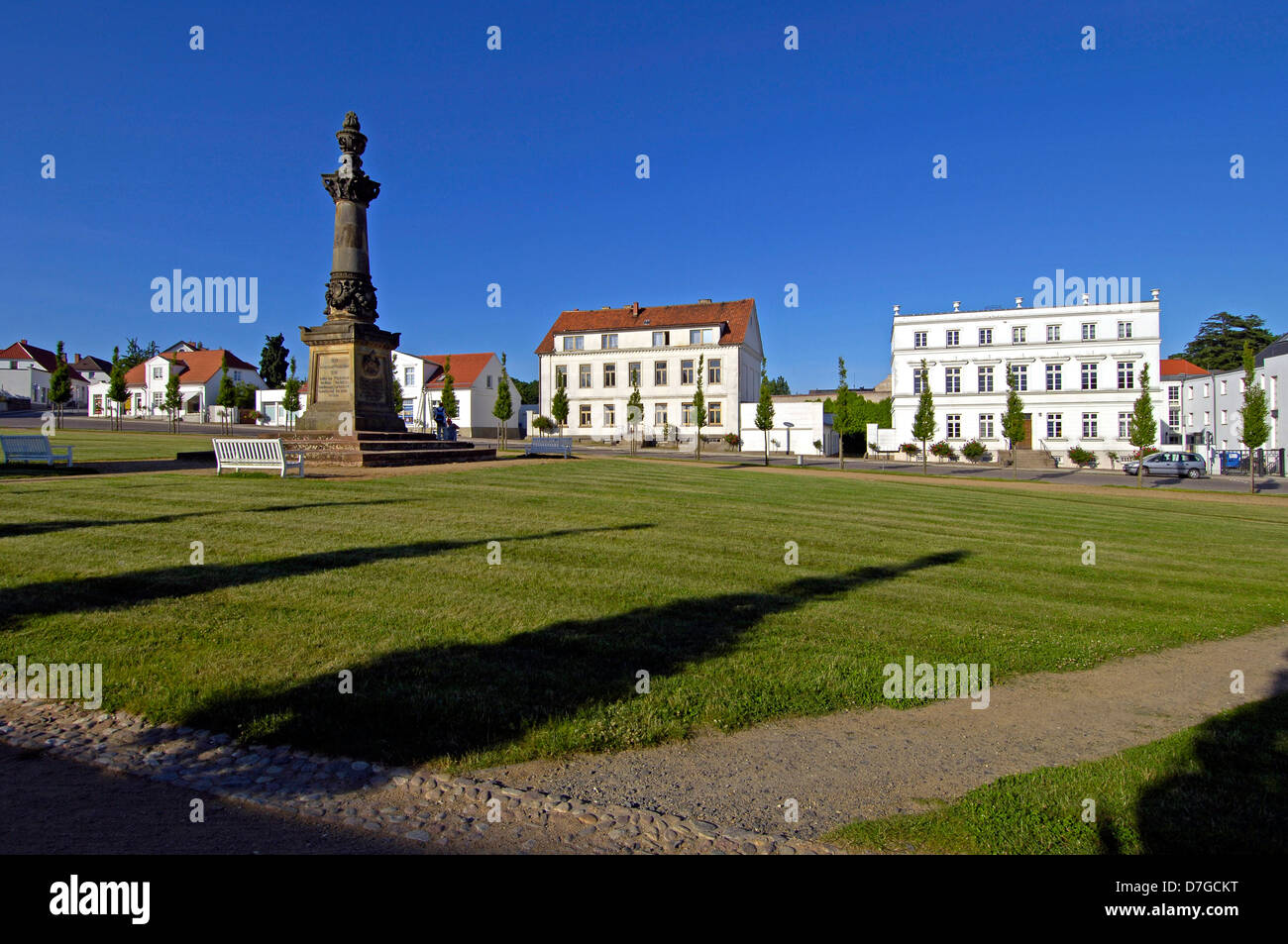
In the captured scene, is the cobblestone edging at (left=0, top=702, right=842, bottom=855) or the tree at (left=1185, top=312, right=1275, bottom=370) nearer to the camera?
the cobblestone edging at (left=0, top=702, right=842, bottom=855)

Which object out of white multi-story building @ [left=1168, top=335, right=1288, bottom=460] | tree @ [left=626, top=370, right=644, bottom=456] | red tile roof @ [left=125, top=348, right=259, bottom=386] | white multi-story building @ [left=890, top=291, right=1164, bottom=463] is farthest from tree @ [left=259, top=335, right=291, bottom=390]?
white multi-story building @ [left=1168, top=335, right=1288, bottom=460]

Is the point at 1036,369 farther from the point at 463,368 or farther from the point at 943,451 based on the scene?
the point at 463,368

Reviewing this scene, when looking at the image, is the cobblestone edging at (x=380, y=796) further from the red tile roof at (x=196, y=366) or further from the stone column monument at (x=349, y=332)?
the red tile roof at (x=196, y=366)

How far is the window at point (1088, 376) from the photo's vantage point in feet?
204

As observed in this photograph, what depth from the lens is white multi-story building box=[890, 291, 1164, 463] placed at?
200 feet

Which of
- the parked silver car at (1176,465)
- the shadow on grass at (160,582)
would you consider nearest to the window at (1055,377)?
the parked silver car at (1176,465)

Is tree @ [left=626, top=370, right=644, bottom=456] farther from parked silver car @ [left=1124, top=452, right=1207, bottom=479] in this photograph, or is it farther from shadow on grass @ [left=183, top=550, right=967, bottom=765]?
shadow on grass @ [left=183, top=550, right=967, bottom=765]

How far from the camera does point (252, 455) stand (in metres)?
19.2

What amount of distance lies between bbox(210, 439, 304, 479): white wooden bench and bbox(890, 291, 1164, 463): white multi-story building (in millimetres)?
56662

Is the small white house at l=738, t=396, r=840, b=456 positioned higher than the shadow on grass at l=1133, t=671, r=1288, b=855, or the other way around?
the small white house at l=738, t=396, r=840, b=456

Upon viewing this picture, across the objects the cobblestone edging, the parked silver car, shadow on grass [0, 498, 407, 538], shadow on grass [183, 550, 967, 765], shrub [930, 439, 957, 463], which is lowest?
the cobblestone edging
